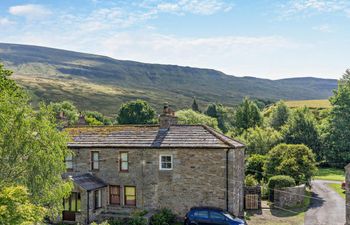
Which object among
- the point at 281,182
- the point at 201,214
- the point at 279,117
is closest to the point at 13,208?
the point at 201,214

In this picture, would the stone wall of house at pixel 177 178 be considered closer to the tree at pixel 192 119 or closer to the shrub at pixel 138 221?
the shrub at pixel 138 221

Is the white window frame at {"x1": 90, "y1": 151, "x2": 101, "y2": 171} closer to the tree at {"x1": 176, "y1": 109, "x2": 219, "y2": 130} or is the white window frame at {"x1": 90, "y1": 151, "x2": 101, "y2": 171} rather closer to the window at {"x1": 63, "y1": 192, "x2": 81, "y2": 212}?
the window at {"x1": 63, "y1": 192, "x2": 81, "y2": 212}

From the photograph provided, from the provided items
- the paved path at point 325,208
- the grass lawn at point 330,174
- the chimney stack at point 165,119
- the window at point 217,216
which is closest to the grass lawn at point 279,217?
the paved path at point 325,208

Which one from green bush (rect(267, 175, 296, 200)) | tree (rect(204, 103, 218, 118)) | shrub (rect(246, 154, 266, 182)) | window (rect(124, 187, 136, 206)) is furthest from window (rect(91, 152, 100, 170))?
tree (rect(204, 103, 218, 118))

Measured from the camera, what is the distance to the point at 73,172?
114 ft

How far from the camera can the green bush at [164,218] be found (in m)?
29.9

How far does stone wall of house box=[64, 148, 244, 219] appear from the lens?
30.8 metres

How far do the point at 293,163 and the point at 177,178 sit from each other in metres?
15.3

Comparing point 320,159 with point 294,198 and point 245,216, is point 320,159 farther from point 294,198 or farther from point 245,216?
point 245,216

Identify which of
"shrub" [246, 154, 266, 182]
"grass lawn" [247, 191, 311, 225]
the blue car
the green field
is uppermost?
the green field

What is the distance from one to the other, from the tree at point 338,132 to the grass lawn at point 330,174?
235cm

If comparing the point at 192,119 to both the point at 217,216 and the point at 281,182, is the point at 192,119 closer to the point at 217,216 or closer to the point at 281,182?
the point at 281,182

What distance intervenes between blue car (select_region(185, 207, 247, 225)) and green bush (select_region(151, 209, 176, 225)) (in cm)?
243

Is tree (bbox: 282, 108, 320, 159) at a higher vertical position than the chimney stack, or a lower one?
lower
